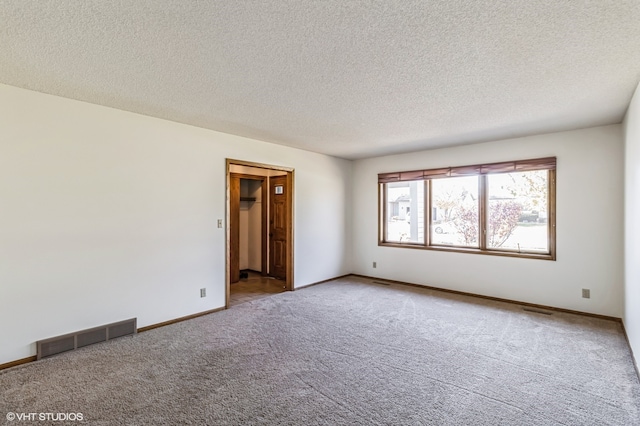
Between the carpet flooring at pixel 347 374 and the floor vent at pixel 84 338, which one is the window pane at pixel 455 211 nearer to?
the carpet flooring at pixel 347 374

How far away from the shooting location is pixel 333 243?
6.25 meters

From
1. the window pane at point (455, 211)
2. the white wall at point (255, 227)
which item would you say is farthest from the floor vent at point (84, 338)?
the window pane at point (455, 211)

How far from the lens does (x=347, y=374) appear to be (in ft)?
8.55

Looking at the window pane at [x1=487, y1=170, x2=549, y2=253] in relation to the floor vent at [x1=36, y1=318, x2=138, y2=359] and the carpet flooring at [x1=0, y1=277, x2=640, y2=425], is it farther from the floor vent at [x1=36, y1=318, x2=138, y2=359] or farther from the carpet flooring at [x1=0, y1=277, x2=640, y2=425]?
the floor vent at [x1=36, y1=318, x2=138, y2=359]

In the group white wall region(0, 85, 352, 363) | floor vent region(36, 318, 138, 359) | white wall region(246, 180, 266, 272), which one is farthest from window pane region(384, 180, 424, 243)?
floor vent region(36, 318, 138, 359)

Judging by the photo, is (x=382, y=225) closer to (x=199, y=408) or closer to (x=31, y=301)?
(x=199, y=408)

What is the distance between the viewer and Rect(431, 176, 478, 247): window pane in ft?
17.0

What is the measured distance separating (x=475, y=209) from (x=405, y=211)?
50.5 inches

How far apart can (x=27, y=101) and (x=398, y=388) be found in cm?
416

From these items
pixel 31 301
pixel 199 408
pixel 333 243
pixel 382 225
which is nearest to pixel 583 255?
pixel 382 225

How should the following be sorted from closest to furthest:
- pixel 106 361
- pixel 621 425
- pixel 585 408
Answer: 1. pixel 621 425
2. pixel 585 408
3. pixel 106 361

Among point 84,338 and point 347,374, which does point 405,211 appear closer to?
point 347,374

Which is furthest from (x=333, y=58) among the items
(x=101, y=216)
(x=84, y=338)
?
(x=84, y=338)

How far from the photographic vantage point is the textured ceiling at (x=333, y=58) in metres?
1.74
